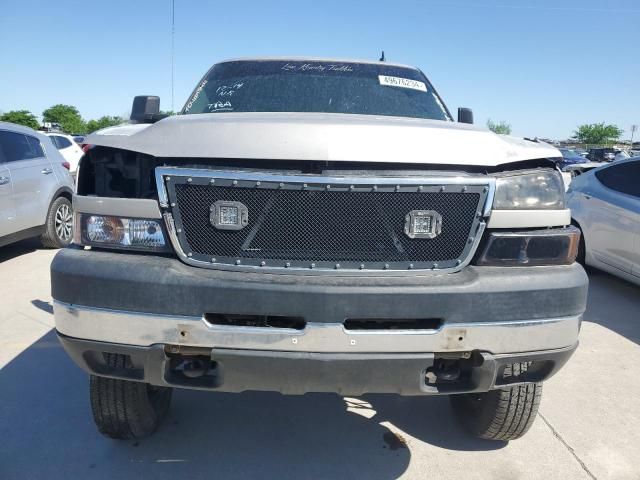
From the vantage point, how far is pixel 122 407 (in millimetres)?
2465

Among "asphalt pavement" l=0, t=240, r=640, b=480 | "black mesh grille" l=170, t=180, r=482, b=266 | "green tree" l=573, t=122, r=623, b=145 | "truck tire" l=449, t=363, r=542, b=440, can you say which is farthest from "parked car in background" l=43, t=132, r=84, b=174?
"green tree" l=573, t=122, r=623, b=145

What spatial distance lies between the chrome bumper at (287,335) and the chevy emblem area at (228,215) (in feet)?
1.18

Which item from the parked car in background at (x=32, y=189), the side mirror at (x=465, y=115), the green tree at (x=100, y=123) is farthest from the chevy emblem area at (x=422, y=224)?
the green tree at (x=100, y=123)

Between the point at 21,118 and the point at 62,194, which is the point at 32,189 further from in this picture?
the point at 21,118

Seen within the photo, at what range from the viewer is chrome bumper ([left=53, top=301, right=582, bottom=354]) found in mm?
1864

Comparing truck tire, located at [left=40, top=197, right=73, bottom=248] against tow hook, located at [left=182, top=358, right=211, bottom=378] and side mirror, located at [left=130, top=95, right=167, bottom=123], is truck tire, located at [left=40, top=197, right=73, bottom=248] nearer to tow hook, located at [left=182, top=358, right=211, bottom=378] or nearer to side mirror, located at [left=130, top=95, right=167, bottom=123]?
side mirror, located at [left=130, top=95, right=167, bottom=123]

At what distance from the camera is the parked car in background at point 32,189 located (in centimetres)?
608

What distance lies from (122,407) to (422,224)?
65.4 inches

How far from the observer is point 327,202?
196cm

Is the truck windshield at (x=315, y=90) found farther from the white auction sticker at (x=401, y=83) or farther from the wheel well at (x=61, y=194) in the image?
the wheel well at (x=61, y=194)

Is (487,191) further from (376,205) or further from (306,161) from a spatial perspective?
(306,161)

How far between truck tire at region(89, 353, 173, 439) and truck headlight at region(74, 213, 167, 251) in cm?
76

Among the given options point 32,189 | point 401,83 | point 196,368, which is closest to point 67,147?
point 32,189

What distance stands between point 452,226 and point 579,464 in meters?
1.58
